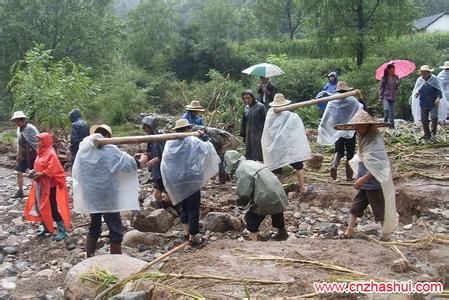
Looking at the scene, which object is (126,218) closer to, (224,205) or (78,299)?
(224,205)

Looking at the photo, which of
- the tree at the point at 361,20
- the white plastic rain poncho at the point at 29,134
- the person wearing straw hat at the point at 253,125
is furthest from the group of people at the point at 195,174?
the tree at the point at 361,20

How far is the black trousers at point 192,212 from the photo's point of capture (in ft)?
17.8

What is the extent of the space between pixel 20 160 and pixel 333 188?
4866 mm

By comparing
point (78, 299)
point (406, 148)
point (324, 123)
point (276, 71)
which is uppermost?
point (276, 71)

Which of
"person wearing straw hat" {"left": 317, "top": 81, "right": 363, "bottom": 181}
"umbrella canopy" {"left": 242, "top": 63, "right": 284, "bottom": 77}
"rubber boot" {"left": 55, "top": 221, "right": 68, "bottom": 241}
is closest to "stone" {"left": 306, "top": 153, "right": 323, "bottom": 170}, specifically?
"person wearing straw hat" {"left": 317, "top": 81, "right": 363, "bottom": 181}

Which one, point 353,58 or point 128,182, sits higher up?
point 353,58

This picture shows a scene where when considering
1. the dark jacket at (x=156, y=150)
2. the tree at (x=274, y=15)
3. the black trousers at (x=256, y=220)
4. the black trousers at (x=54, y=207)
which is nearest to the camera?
the black trousers at (x=256, y=220)

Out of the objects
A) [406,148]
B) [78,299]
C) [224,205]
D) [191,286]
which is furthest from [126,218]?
[406,148]

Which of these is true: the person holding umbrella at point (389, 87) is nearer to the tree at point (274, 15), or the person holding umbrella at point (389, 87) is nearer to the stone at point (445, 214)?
the stone at point (445, 214)

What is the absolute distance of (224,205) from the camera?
23.4 feet

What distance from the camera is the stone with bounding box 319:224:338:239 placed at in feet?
18.6

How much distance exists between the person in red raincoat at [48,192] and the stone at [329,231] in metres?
3.09

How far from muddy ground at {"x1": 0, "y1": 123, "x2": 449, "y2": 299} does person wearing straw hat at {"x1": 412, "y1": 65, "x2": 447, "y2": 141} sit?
63cm

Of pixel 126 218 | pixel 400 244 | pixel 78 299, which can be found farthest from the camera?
pixel 126 218
